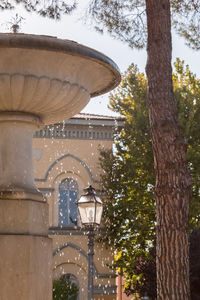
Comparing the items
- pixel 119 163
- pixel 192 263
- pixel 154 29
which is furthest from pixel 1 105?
pixel 119 163

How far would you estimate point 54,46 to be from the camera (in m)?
5.71

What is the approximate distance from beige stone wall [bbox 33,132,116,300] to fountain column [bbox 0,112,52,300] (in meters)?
14.9

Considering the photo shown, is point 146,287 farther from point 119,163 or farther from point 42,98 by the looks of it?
point 42,98

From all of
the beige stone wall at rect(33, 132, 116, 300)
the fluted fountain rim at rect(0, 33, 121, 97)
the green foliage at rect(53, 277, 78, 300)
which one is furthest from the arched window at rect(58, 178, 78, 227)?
the fluted fountain rim at rect(0, 33, 121, 97)

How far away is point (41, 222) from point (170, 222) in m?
1.53

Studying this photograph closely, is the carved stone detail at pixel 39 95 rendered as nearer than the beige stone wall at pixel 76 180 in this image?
Yes

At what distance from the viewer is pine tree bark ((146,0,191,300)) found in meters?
6.36

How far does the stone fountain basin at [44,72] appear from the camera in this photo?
5676 millimetres

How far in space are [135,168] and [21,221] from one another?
1397 centimetres

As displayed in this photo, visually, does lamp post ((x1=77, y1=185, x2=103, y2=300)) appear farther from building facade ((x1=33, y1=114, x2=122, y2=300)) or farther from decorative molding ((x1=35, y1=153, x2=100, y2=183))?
decorative molding ((x1=35, y1=153, x2=100, y2=183))

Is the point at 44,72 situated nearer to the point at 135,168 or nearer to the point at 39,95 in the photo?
the point at 39,95

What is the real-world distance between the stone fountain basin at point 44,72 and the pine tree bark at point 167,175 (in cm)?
91

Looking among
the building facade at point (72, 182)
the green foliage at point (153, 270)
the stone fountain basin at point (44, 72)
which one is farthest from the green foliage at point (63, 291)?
the stone fountain basin at point (44, 72)

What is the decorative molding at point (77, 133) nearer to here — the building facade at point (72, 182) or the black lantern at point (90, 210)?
the building facade at point (72, 182)
